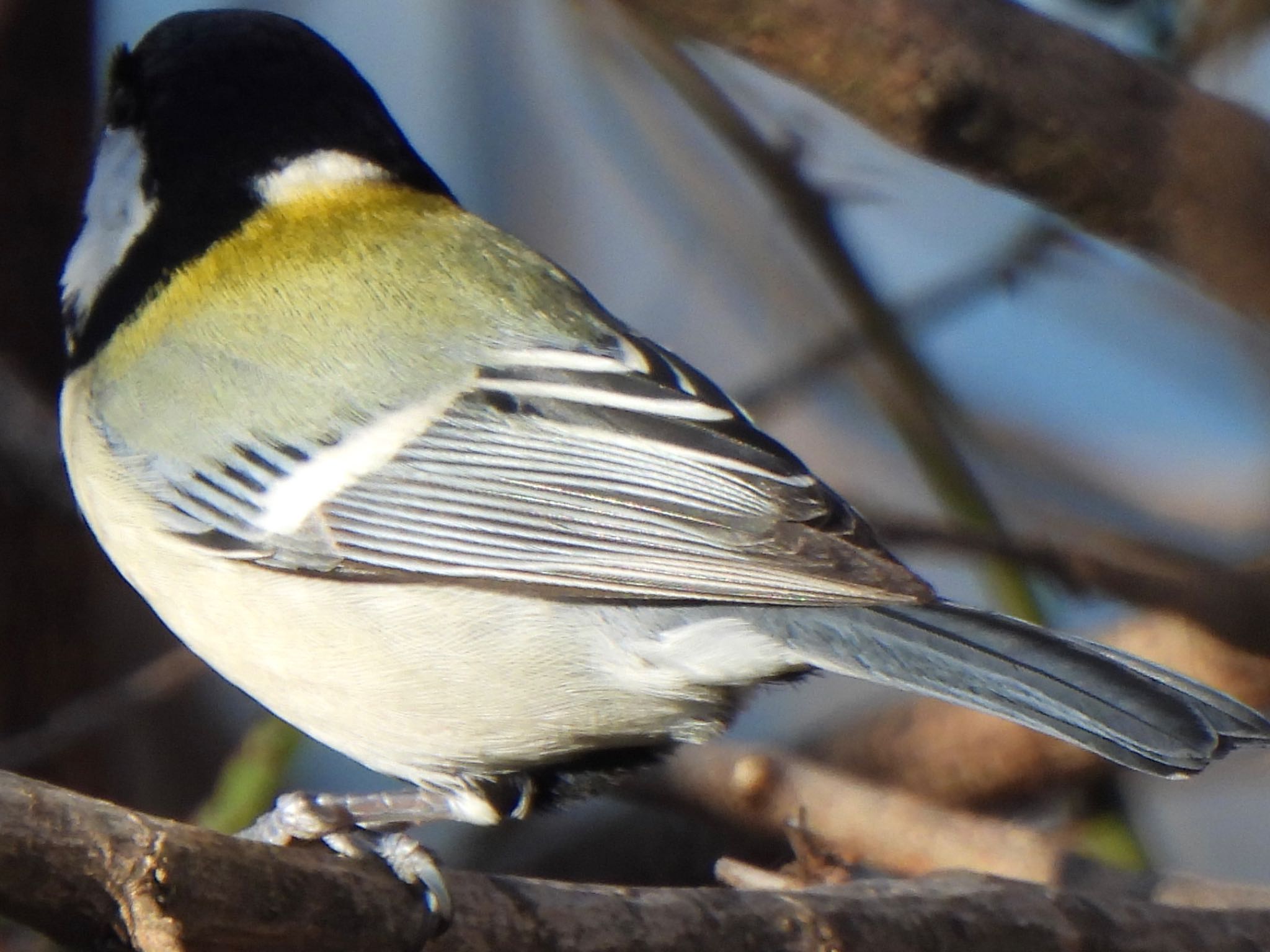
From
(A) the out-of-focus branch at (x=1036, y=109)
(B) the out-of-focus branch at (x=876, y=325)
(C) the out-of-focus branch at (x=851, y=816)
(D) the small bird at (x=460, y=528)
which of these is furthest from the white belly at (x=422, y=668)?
(B) the out-of-focus branch at (x=876, y=325)

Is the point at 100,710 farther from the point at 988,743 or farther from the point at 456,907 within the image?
the point at 988,743

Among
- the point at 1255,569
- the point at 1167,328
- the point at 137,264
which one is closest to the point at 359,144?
the point at 137,264

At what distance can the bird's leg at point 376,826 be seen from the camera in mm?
1370

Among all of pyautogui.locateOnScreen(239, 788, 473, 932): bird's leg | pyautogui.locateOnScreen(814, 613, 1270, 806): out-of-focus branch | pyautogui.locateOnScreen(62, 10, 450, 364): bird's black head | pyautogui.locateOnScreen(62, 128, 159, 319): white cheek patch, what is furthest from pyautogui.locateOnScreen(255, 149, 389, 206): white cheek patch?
pyautogui.locateOnScreen(814, 613, 1270, 806): out-of-focus branch

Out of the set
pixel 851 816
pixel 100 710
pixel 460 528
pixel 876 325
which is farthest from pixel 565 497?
pixel 100 710

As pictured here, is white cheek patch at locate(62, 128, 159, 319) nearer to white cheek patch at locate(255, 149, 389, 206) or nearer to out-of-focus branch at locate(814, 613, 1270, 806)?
white cheek patch at locate(255, 149, 389, 206)

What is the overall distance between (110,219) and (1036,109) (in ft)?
4.16

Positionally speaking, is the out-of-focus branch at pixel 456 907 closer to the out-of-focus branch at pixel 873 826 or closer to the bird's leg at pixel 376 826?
the bird's leg at pixel 376 826

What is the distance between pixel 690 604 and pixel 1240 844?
234 cm

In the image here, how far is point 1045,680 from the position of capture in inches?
56.9

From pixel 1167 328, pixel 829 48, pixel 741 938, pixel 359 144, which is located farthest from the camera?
pixel 1167 328

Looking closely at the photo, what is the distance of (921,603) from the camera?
4.77ft

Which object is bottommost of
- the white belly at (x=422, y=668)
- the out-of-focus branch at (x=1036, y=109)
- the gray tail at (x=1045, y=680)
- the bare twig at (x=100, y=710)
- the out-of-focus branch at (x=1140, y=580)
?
the bare twig at (x=100, y=710)

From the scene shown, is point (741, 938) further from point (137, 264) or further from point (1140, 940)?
point (137, 264)
